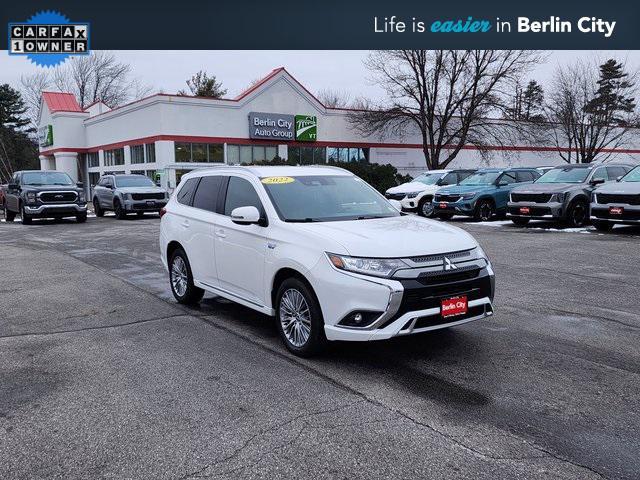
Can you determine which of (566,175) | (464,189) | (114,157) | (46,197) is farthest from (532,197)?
(114,157)

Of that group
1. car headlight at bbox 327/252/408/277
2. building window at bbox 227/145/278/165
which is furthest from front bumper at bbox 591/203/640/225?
building window at bbox 227/145/278/165

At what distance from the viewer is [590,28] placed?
30578mm

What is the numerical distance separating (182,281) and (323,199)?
249 cm

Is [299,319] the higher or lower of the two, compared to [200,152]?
lower

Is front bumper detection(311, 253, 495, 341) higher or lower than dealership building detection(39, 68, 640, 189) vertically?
lower

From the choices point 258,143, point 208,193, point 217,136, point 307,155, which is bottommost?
point 208,193

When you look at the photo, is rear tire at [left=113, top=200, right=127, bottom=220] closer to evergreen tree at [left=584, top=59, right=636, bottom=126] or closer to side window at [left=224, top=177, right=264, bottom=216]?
side window at [left=224, top=177, right=264, bottom=216]

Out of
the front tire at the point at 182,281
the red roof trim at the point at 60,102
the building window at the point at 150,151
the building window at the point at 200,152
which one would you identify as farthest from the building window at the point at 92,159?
the front tire at the point at 182,281

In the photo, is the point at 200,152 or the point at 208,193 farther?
the point at 200,152

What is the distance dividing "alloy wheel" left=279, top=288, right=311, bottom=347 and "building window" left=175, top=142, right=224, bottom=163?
30.7 m

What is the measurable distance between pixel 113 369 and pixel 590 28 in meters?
32.5

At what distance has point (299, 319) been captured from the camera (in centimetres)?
538

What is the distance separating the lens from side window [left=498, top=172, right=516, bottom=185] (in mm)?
20109

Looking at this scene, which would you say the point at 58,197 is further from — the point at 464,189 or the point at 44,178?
the point at 464,189
